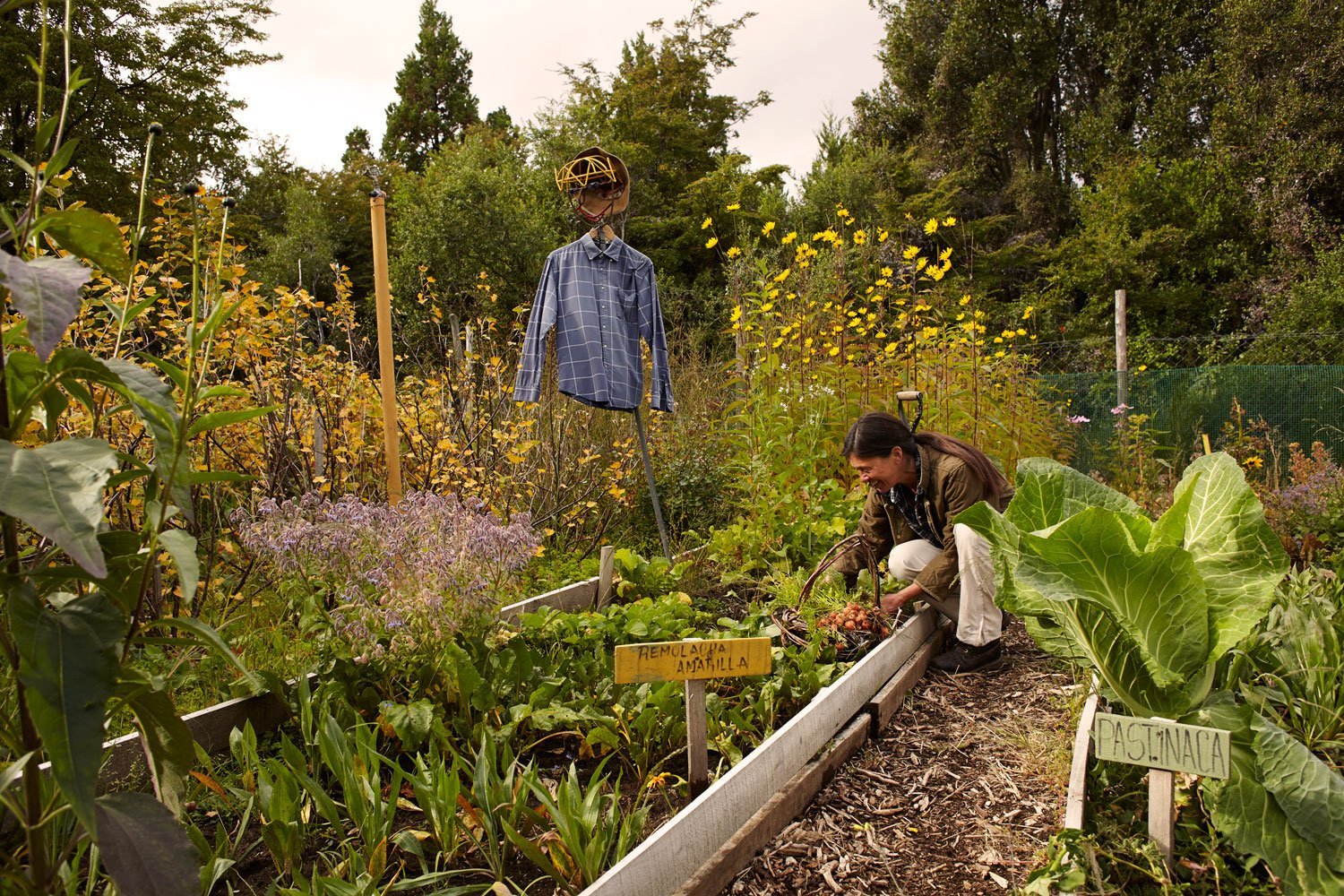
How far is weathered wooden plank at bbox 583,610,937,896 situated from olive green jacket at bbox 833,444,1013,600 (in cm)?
50

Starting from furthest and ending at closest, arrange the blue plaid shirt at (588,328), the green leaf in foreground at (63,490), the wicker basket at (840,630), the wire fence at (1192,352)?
the wire fence at (1192,352), the blue plaid shirt at (588,328), the wicker basket at (840,630), the green leaf in foreground at (63,490)

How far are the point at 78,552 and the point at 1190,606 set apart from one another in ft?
7.32

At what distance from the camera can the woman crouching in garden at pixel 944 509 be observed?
3596mm

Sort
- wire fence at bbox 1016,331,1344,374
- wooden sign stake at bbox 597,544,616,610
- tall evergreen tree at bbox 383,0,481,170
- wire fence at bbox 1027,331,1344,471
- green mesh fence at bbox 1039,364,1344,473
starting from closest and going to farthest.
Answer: wooden sign stake at bbox 597,544,616,610 < wire fence at bbox 1027,331,1344,471 < green mesh fence at bbox 1039,364,1344,473 < wire fence at bbox 1016,331,1344,374 < tall evergreen tree at bbox 383,0,481,170

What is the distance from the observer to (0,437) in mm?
969

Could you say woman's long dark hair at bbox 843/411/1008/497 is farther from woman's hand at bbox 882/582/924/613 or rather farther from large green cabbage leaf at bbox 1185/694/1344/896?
large green cabbage leaf at bbox 1185/694/1344/896

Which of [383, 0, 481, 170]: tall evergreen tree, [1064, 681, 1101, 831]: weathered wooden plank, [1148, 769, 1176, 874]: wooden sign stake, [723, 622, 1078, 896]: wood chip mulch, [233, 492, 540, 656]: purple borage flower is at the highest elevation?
[383, 0, 481, 170]: tall evergreen tree

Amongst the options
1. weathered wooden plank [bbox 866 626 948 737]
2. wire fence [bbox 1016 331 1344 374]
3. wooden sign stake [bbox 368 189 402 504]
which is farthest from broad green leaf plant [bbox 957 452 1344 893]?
wire fence [bbox 1016 331 1344 374]

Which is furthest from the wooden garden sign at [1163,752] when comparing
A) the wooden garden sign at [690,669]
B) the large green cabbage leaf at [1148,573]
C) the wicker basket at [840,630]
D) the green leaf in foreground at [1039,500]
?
the wicker basket at [840,630]

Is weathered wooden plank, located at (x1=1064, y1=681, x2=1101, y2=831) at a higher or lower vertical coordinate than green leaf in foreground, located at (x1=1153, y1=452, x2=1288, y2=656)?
lower

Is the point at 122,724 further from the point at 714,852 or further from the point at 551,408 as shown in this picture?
the point at 551,408

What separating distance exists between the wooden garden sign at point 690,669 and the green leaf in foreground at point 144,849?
1.32 metres

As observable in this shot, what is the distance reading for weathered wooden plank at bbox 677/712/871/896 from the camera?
203 cm

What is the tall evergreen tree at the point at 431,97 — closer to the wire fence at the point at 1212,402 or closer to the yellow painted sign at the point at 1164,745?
the wire fence at the point at 1212,402
